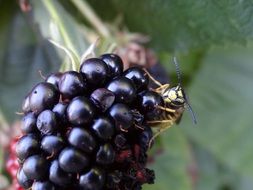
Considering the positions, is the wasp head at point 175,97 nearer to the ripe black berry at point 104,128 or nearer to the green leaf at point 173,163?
the ripe black berry at point 104,128

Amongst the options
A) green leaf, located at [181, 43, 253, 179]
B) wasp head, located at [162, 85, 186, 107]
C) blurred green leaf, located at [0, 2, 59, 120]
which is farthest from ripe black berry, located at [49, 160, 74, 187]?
green leaf, located at [181, 43, 253, 179]

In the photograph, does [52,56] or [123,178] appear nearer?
[123,178]

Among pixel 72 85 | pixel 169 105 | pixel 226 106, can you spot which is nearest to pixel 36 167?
pixel 72 85

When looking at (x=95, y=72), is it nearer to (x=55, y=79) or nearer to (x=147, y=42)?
(x=55, y=79)

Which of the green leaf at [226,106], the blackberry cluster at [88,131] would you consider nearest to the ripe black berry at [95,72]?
the blackberry cluster at [88,131]

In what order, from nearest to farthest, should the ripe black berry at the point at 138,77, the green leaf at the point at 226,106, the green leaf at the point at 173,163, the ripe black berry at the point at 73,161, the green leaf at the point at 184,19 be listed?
1. the ripe black berry at the point at 73,161
2. the ripe black berry at the point at 138,77
3. the green leaf at the point at 184,19
4. the green leaf at the point at 173,163
5. the green leaf at the point at 226,106

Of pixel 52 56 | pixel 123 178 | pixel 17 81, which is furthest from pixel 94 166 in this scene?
pixel 17 81

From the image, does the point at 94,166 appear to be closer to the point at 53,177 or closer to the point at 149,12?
the point at 53,177

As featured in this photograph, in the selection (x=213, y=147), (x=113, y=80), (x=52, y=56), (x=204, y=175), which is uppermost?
(x=113, y=80)
